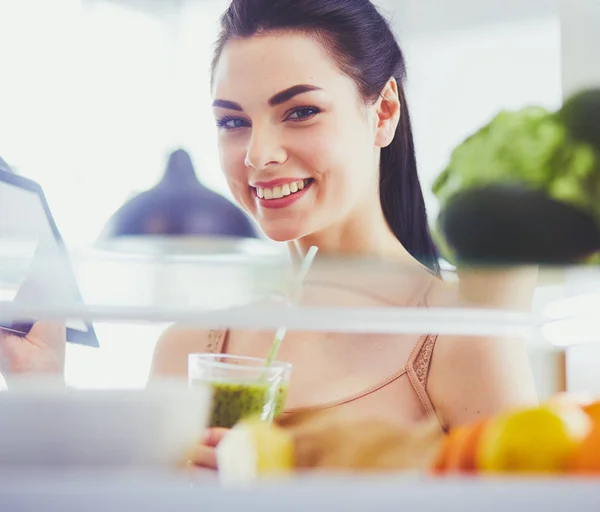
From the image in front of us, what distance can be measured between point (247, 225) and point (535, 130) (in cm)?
73

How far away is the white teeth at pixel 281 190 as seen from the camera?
1.32 meters

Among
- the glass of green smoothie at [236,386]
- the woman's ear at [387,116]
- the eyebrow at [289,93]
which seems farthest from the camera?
the woman's ear at [387,116]

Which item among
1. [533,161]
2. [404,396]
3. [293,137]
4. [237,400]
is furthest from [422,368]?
[533,161]

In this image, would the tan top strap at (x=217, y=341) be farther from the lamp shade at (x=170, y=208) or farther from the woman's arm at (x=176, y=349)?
the lamp shade at (x=170, y=208)

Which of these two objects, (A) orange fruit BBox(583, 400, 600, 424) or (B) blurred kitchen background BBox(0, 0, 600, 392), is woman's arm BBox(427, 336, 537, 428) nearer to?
(A) orange fruit BBox(583, 400, 600, 424)

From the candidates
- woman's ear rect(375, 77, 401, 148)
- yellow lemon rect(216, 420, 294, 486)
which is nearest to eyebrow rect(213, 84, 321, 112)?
woman's ear rect(375, 77, 401, 148)

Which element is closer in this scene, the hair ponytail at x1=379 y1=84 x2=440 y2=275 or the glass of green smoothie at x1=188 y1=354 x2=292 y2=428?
the glass of green smoothie at x1=188 y1=354 x2=292 y2=428

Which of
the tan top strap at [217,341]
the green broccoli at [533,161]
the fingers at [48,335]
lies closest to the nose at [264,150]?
the tan top strap at [217,341]

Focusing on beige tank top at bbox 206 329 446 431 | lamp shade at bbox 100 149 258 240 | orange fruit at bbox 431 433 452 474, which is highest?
lamp shade at bbox 100 149 258 240

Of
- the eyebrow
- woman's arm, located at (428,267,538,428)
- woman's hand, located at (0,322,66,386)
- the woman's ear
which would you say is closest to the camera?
woman's hand, located at (0,322,66,386)

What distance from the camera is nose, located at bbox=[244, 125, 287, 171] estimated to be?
1.30 m

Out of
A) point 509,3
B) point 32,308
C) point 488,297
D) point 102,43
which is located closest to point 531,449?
point 488,297

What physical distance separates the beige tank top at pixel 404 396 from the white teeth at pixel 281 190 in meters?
0.34

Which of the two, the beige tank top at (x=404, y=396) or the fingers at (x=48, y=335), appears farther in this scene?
the beige tank top at (x=404, y=396)
